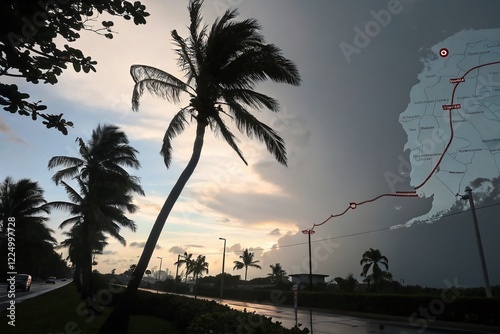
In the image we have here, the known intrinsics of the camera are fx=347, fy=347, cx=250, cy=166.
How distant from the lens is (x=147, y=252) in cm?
1048

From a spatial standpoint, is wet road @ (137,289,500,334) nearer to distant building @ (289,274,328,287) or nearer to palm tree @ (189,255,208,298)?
distant building @ (289,274,328,287)

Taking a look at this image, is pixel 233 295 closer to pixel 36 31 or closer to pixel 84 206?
pixel 84 206

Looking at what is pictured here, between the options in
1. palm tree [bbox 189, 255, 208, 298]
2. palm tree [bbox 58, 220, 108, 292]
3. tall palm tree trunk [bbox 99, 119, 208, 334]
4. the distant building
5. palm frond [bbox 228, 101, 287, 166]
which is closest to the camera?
tall palm tree trunk [bbox 99, 119, 208, 334]

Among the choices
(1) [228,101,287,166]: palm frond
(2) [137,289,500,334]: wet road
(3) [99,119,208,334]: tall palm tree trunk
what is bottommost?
(2) [137,289,500,334]: wet road

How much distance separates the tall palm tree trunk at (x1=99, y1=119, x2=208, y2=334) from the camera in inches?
362

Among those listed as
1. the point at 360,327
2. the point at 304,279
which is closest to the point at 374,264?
the point at 304,279

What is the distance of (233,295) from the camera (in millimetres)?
56812

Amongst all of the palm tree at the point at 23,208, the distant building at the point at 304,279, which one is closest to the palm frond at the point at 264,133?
the palm tree at the point at 23,208

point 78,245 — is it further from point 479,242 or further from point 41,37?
point 41,37

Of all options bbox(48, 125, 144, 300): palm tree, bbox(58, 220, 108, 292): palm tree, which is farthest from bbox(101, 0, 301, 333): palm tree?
bbox(58, 220, 108, 292): palm tree

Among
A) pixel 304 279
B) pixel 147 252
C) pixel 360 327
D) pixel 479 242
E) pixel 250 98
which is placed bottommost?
pixel 360 327

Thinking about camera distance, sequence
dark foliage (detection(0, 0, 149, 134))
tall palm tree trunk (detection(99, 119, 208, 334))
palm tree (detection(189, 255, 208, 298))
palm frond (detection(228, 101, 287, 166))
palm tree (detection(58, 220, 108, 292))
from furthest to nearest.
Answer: palm tree (detection(189, 255, 208, 298)) < palm tree (detection(58, 220, 108, 292)) < palm frond (detection(228, 101, 287, 166)) < tall palm tree trunk (detection(99, 119, 208, 334)) < dark foliage (detection(0, 0, 149, 134))

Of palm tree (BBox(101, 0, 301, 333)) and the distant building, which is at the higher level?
palm tree (BBox(101, 0, 301, 333))

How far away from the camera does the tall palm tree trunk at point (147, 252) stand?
362 inches
